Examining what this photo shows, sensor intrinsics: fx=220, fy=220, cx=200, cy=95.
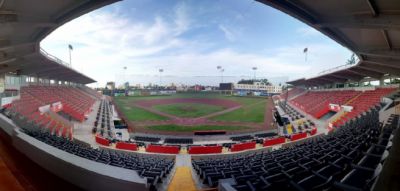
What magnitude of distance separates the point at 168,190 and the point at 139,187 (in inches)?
Answer: 135

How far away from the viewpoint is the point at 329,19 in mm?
9070

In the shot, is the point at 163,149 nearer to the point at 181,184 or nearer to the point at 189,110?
the point at 181,184

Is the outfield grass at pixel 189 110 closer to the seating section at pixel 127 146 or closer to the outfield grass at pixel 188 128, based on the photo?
the outfield grass at pixel 188 128

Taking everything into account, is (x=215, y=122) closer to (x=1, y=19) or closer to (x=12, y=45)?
(x=12, y=45)

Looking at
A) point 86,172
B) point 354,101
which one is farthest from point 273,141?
point 86,172

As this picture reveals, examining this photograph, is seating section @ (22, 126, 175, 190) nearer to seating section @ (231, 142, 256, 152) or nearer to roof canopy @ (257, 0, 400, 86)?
roof canopy @ (257, 0, 400, 86)

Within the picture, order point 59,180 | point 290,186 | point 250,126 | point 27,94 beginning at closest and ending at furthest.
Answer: point 290,186 → point 59,180 → point 27,94 → point 250,126

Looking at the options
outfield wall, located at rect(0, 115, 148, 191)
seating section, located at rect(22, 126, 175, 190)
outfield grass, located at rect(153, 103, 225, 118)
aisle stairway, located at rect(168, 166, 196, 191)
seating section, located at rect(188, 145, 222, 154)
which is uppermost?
outfield wall, located at rect(0, 115, 148, 191)

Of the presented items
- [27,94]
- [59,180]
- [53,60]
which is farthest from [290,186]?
[27,94]

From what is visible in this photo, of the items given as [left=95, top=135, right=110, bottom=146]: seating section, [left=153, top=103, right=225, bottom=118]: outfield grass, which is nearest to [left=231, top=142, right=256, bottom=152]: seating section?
[left=95, top=135, right=110, bottom=146]: seating section

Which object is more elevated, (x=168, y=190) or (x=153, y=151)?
(x=168, y=190)

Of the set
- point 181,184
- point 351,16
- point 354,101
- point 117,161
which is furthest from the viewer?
point 354,101

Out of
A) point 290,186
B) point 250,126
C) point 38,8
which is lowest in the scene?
point 250,126

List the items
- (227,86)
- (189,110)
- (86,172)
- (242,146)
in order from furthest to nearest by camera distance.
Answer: (227,86), (189,110), (242,146), (86,172)
